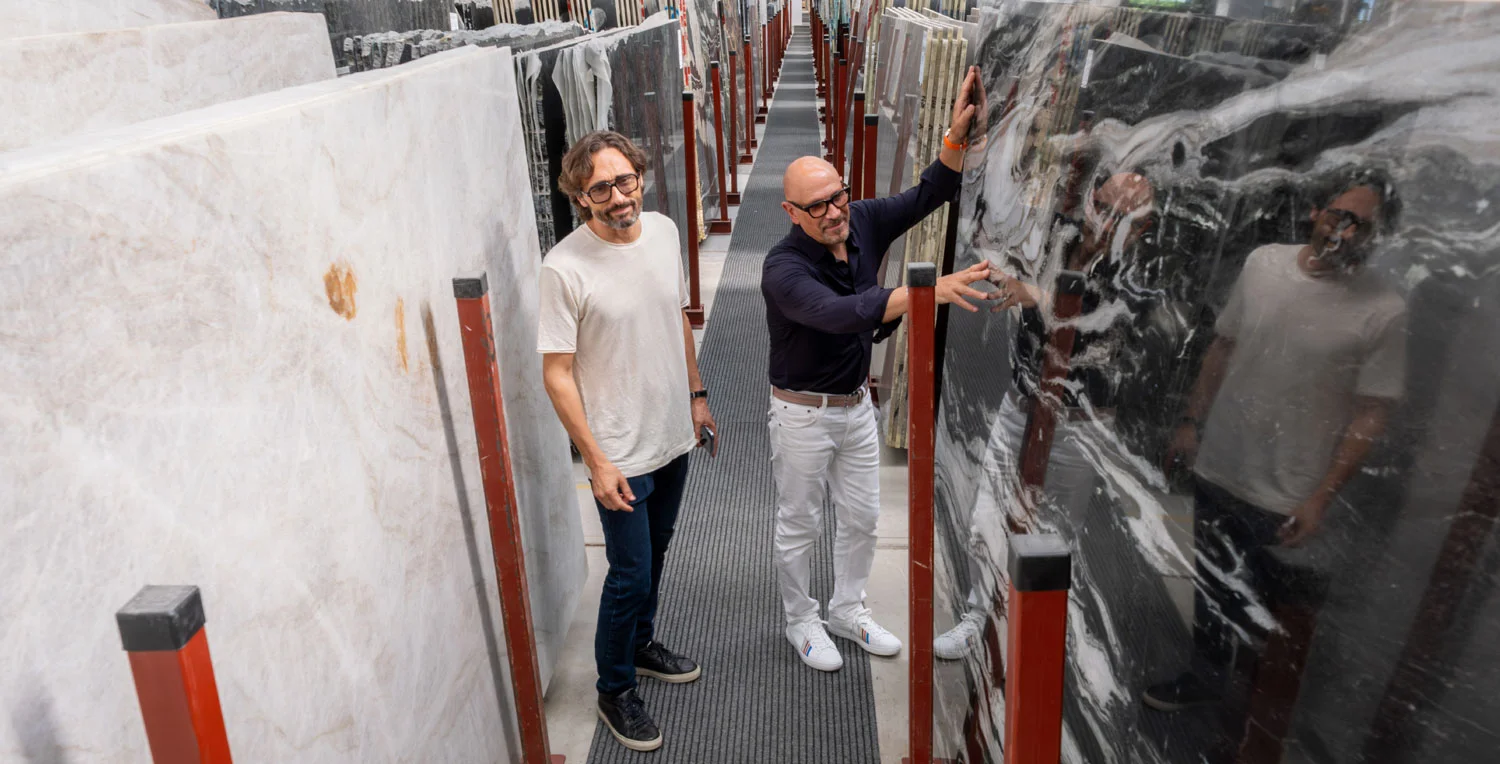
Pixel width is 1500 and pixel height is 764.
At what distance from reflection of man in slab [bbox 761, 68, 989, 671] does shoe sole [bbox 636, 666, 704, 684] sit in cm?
32

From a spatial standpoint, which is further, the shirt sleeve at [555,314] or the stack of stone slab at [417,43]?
the stack of stone slab at [417,43]

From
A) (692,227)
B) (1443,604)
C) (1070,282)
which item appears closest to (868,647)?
(1070,282)

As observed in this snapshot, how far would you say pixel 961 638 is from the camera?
215cm

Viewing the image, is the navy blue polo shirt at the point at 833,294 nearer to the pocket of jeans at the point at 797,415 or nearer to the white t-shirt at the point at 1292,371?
the pocket of jeans at the point at 797,415

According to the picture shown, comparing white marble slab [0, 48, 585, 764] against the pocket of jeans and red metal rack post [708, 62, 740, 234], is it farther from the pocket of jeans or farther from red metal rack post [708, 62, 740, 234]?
red metal rack post [708, 62, 740, 234]

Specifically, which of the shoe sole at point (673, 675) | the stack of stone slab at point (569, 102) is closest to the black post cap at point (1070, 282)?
the shoe sole at point (673, 675)

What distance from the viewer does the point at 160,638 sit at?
847 mm

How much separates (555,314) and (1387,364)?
1733 mm

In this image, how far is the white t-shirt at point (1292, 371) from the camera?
35.2 inches

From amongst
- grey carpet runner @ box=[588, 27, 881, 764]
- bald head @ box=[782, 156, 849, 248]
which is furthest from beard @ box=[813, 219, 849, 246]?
grey carpet runner @ box=[588, 27, 881, 764]

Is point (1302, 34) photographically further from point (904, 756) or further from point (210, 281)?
point (904, 756)

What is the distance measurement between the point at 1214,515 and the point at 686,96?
15.9 feet

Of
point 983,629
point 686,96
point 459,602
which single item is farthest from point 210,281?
point 686,96

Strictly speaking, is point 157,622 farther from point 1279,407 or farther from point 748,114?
point 748,114
